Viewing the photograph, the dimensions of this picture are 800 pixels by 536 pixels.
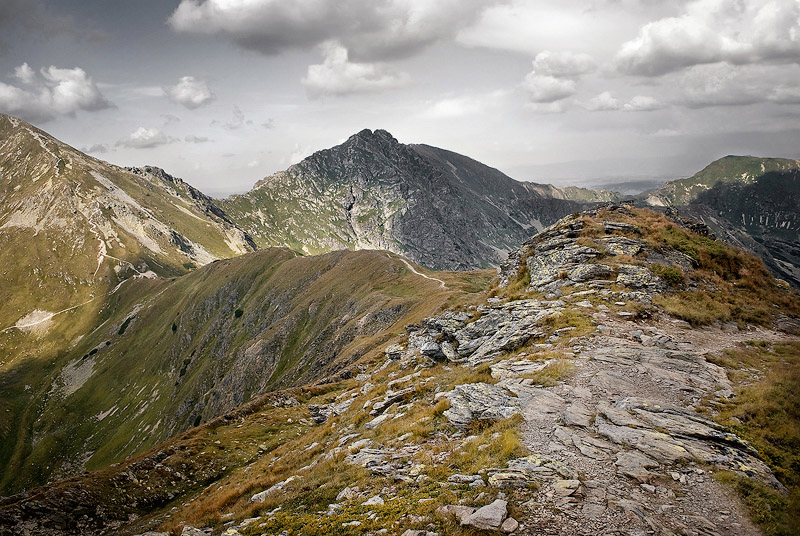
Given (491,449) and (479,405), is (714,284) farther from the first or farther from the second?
(491,449)

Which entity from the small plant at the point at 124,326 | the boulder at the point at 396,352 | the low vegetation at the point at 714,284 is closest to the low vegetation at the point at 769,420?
Result: the low vegetation at the point at 714,284

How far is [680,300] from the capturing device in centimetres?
2311

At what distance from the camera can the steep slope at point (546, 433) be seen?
998 cm

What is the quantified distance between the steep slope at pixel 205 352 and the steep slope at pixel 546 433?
2903cm

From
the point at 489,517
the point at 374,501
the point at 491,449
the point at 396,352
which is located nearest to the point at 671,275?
the point at 491,449

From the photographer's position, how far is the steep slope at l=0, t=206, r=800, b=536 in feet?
32.8

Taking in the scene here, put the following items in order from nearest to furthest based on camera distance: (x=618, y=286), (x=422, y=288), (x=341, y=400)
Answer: (x=618, y=286) < (x=341, y=400) < (x=422, y=288)

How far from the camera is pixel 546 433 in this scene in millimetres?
13133

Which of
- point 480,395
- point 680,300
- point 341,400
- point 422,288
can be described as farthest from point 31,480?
point 680,300

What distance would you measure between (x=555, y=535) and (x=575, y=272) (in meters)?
22.9

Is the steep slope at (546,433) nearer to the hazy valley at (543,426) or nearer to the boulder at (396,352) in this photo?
the hazy valley at (543,426)

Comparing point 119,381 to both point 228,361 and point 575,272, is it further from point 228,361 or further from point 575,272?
point 575,272

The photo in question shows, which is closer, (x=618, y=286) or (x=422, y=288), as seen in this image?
(x=618, y=286)

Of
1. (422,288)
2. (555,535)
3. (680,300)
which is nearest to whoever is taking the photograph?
(555,535)
